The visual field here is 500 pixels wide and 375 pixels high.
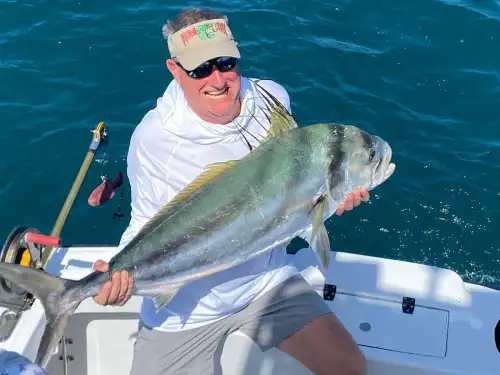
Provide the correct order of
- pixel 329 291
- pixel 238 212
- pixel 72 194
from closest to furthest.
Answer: pixel 238 212, pixel 329 291, pixel 72 194

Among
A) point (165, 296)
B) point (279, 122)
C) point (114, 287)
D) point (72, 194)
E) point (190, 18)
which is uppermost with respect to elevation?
point (190, 18)

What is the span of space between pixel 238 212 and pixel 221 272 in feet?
2.33

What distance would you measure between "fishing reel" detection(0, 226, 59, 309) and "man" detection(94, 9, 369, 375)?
61 cm

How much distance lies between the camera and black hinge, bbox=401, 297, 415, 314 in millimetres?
3949

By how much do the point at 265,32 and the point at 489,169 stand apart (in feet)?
11.6

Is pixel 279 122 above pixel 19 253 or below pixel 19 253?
above

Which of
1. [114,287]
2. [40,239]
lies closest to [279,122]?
[114,287]

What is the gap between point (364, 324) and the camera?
3.93 meters

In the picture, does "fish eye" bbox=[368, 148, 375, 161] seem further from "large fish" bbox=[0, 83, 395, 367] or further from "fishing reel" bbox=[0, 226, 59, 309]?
"fishing reel" bbox=[0, 226, 59, 309]

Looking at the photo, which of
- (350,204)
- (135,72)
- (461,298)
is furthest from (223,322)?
(135,72)

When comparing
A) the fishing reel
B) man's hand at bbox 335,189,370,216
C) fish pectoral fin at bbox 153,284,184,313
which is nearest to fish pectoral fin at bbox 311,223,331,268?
man's hand at bbox 335,189,370,216

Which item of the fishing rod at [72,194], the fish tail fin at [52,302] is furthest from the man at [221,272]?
the fishing rod at [72,194]

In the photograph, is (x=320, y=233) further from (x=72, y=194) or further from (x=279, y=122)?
(x=72, y=194)

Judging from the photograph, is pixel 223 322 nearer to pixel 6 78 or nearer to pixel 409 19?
pixel 6 78
